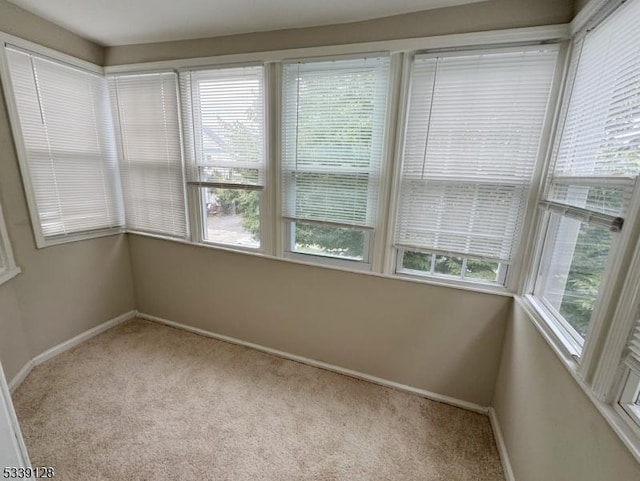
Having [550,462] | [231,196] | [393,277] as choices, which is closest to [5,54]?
[231,196]

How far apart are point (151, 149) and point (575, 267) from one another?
2.94 meters

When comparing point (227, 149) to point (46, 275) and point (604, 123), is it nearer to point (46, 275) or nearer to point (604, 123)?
point (46, 275)

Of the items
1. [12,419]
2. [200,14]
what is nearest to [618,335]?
[12,419]

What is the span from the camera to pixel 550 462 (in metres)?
1.12

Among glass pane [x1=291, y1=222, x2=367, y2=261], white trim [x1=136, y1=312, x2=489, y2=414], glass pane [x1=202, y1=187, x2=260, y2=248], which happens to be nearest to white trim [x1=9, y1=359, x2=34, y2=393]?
white trim [x1=136, y1=312, x2=489, y2=414]

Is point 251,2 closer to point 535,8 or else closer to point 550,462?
point 535,8

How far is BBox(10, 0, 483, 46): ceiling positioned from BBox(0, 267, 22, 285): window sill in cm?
173

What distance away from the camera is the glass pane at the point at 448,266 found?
5.91 feet

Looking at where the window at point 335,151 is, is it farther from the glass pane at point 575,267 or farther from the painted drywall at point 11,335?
the painted drywall at point 11,335

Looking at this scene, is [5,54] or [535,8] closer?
[535,8]

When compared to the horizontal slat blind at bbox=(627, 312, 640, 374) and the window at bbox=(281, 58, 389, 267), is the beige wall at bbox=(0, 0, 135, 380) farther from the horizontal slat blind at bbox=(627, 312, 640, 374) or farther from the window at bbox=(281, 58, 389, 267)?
the horizontal slat blind at bbox=(627, 312, 640, 374)

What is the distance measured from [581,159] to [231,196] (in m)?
2.11

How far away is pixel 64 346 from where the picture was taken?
2.33 meters

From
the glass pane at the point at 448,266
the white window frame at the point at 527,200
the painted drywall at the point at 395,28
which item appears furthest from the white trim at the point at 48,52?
the glass pane at the point at 448,266
